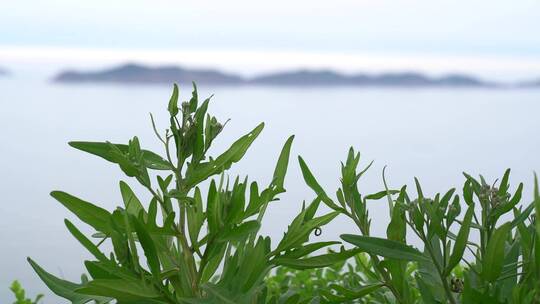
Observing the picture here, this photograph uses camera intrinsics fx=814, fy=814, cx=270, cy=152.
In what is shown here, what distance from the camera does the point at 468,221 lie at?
670 mm

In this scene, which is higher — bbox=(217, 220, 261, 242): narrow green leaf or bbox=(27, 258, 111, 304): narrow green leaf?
bbox=(217, 220, 261, 242): narrow green leaf

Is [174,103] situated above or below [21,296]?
above

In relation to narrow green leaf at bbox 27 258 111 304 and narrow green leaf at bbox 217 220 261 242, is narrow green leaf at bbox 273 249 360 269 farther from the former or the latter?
narrow green leaf at bbox 27 258 111 304

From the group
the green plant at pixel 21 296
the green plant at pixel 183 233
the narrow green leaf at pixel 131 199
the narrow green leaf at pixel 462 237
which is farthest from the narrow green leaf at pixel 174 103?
the green plant at pixel 21 296

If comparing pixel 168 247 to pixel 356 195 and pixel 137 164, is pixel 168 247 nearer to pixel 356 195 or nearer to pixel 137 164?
pixel 137 164

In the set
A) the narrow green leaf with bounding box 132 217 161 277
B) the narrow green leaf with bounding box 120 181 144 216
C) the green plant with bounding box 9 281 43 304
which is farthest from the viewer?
the green plant with bounding box 9 281 43 304

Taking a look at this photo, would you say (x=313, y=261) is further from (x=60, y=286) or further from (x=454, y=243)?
(x=60, y=286)

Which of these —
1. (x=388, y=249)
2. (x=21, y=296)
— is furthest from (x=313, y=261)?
(x=21, y=296)

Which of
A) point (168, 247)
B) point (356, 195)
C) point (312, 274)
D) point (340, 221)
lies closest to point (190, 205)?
point (168, 247)

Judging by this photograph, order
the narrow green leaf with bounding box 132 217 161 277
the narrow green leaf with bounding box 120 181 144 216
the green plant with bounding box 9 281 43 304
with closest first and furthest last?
1. the narrow green leaf with bounding box 132 217 161 277
2. the narrow green leaf with bounding box 120 181 144 216
3. the green plant with bounding box 9 281 43 304

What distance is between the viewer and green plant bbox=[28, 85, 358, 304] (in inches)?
26.5

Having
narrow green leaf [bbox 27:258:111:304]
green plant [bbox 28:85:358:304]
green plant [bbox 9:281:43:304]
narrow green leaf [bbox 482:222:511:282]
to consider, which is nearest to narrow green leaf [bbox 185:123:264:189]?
green plant [bbox 28:85:358:304]

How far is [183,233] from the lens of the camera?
2.40ft

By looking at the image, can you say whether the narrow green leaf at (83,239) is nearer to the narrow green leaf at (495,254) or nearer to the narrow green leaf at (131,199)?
the narrow green leaf at (131,199)
